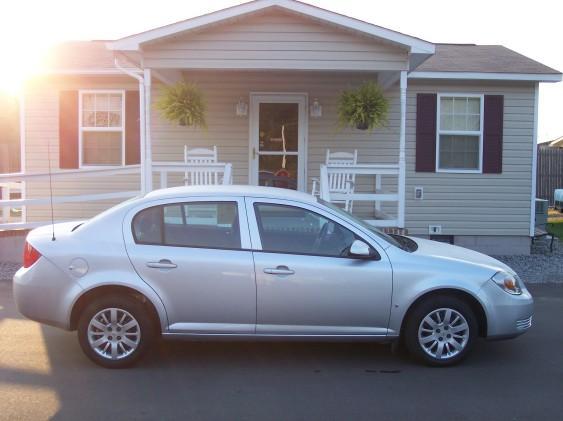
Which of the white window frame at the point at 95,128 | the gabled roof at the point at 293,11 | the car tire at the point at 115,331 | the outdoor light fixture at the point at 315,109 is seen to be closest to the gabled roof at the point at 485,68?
the outdoor light fixture at the point at 315,109

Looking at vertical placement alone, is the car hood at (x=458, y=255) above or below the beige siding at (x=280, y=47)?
below

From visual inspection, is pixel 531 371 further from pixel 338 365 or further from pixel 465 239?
pixel 465 239

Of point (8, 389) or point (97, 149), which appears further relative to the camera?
point (97, 149)

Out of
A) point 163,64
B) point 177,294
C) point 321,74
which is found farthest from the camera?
point 321,74

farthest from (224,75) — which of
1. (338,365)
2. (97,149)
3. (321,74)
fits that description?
(338,365)

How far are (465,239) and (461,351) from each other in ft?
22.6

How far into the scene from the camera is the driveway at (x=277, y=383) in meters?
4.52

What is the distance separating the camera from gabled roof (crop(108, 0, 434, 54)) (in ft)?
29.6

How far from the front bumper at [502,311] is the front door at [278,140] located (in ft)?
22.2

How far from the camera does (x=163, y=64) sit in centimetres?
942

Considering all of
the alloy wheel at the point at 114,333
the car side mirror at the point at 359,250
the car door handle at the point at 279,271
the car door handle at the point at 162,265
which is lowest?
the alloy wheel at the point at 114,333

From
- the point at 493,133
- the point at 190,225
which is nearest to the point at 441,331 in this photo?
the point at 190,225

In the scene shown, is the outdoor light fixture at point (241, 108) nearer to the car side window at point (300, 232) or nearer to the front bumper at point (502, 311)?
the car side window at point (300, 232)

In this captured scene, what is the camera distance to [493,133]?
11.8m
